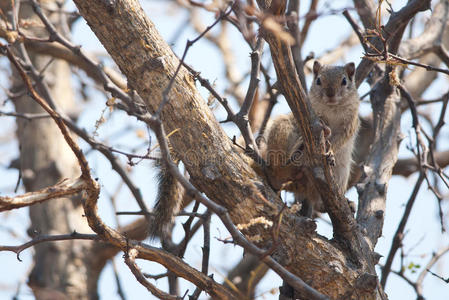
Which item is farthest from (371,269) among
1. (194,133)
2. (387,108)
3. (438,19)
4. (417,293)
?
(438,19)

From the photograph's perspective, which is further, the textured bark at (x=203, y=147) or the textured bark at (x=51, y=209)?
the textured bark at (x=51, y=209)

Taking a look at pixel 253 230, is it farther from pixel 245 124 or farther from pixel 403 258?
pixel 403 258

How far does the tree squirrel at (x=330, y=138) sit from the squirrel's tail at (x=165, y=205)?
652mm

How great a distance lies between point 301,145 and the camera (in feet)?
12.5

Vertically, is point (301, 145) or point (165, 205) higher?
point (301, 145)

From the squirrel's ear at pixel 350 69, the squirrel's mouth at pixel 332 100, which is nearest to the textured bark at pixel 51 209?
the squirrel's mouth at pixel 332 100

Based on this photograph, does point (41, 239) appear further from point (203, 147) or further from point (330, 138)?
point (330, 138)

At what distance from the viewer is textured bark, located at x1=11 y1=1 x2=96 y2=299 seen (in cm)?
535

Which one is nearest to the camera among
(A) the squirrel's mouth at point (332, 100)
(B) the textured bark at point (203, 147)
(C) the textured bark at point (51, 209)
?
(B) the textured bark at point (203, 147)

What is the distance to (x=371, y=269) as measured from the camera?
3.18 m

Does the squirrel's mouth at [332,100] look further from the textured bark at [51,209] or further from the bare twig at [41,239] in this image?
the textured bark at [51,209]

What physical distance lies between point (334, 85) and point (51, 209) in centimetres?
312

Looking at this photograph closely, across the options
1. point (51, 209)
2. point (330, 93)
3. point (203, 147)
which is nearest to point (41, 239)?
point (203, 147)

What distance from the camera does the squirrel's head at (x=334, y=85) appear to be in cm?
407
